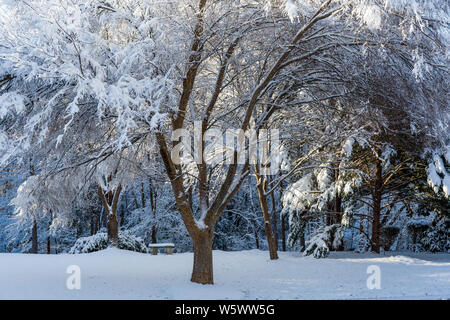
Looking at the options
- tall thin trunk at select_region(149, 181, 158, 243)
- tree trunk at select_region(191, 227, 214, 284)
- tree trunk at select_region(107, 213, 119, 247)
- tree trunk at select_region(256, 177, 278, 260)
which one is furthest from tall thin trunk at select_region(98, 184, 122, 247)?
tree trunk at select_region(191, 227, 214, 284)

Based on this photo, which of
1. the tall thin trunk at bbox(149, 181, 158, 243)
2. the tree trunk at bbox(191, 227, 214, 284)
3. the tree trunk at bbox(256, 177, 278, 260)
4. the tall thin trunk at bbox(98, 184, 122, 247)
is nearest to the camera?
the tree trunk at bbox(191, 227, 214, 284)

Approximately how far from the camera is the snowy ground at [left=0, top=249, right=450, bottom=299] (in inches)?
306

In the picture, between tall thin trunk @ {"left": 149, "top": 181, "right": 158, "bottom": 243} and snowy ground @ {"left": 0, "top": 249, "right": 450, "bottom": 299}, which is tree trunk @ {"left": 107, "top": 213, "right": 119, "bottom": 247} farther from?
tall thin trunk @ {"left": 149, "top": 181, "right": 158, "bottom": 243}

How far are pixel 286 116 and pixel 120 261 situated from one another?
6567 mm

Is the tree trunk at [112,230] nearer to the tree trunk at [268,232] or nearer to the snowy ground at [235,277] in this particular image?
the snowy ground at [235,277]

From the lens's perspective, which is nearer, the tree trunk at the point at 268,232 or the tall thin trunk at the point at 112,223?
the tree trunk at the point at 268,232

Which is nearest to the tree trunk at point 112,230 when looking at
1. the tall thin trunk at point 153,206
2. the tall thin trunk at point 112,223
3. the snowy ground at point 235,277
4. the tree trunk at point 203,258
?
the tall thin trunk at point 112,223

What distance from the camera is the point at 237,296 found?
25.2ft

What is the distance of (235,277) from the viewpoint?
998cm

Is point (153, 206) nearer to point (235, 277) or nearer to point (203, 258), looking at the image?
point (235, 277)

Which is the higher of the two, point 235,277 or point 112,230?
point 112,230

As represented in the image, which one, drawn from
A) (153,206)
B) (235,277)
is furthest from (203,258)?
(153,206)

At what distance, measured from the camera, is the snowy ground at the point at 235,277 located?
25.5 ft

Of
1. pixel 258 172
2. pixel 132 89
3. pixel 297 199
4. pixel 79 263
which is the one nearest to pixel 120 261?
pixel 79 263
